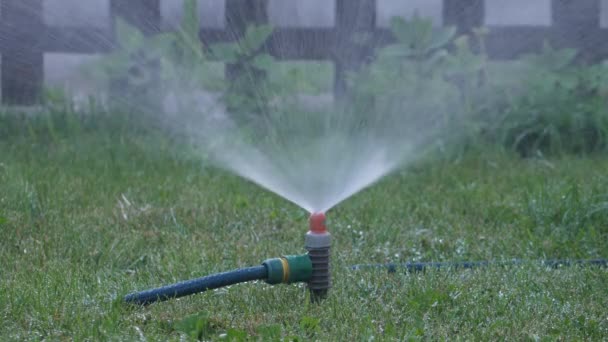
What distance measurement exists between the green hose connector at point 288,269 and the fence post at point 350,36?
2.11 m

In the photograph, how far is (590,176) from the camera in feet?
13.5

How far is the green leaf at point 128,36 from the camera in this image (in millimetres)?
4652

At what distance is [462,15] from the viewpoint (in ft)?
18.4

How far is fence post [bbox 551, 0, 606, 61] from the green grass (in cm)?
104

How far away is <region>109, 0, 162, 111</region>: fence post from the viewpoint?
15.2 ft

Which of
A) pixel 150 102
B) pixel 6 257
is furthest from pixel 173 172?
pixel 6 257

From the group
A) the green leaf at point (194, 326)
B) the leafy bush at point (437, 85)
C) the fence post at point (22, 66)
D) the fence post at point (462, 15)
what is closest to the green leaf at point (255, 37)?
the leafy bush at point (437, 85)

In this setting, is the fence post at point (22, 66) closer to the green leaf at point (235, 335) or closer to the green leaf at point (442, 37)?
the green leaf at point (442, 37)

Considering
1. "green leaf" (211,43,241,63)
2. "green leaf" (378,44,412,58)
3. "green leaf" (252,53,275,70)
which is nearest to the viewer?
"green leaf" (252,53,275,70)

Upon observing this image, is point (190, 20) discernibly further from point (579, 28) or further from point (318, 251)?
point (579, 28)

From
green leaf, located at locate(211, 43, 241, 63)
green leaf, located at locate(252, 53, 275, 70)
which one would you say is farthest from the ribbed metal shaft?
green leaf, located at locate(211, 43, 241, 63)

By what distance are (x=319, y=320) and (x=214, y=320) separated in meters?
0.26

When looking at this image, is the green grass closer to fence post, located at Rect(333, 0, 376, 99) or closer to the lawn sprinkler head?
the lawn sprinkler head

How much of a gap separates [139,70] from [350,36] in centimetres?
132
